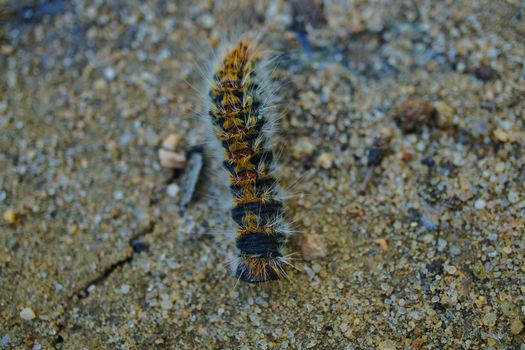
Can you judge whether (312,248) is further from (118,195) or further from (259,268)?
(118,195)

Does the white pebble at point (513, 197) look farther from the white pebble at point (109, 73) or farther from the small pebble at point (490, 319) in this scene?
the white pebble at point (109, 73)

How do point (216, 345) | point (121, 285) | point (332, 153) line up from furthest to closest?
point (332, 153) → point (121, 285) → point (216, 345)

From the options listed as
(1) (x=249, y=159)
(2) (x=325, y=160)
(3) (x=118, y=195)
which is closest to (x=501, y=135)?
(2) (x=325, y=160)

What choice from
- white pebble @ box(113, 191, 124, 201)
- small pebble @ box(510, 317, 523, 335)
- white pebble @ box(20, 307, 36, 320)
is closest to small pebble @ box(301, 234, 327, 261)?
small pebble @ box(510, 317, 523, 335)

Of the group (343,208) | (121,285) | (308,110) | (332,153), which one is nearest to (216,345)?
(121,285)

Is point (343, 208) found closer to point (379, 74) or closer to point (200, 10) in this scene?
point (379, 74)

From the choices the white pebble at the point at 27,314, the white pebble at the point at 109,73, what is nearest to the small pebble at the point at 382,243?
the white pebble at the point at 27,314

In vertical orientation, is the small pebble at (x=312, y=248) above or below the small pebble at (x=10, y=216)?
above
